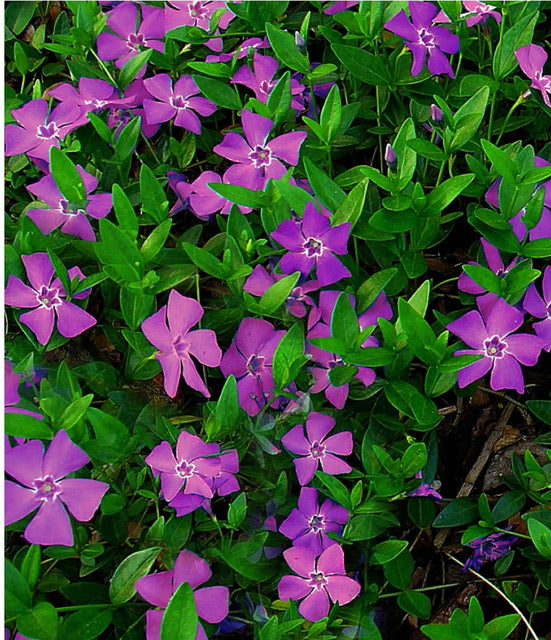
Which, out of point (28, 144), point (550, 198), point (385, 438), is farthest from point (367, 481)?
point (28, 144)

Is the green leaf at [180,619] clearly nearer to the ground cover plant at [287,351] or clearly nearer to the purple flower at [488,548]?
the ground cover plant at [287,351]

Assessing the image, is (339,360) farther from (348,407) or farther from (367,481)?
(367,481)

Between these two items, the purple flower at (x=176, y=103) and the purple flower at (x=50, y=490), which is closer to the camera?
the purple flower at (x=50, y=490)

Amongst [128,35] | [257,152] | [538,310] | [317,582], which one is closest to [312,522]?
[317,582]

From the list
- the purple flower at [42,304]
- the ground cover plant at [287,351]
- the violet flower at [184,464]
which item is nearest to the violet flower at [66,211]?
the ground cover plant at [287,351]

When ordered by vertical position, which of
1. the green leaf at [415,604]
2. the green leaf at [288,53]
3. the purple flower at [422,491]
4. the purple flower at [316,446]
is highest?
the green leaf at [288,53]

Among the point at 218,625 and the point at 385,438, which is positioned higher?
the point at 385,438

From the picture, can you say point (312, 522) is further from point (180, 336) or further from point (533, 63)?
point (533, 63)
